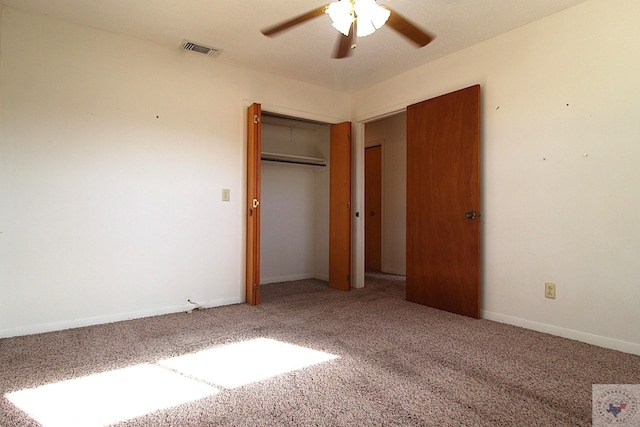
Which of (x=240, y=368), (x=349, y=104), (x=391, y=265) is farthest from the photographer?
(x=391, y=265)

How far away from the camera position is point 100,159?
3.01 meters

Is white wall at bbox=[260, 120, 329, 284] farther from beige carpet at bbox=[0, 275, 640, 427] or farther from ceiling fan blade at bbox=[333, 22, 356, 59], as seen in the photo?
ceiling fan blade at bbox=[333, 22, 356, 59]

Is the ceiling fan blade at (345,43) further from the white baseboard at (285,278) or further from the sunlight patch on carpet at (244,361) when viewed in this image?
the white baseboard at (285,278)

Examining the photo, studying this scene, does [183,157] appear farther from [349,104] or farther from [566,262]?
[566,262]

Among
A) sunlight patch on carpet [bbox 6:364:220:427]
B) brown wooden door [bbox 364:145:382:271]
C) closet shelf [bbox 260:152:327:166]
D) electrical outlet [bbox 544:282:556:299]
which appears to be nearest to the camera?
sunlight patch on carpet [bbox 6:364:220:427]

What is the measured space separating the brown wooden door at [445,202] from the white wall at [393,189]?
1.75 m

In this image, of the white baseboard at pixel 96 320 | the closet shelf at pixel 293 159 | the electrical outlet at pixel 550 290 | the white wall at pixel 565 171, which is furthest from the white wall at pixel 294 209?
the electrical outlet at pixel 550 290

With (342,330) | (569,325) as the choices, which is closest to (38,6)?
(342,330)

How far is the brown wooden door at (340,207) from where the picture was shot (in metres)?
4.27

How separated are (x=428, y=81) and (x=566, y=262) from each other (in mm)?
2126

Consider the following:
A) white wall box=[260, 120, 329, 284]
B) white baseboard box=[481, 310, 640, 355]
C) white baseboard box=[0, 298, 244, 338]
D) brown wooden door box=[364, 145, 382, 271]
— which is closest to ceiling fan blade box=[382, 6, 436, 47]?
white baseboard box=[481, 310, 640, 355]

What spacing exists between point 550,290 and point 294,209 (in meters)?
3.23

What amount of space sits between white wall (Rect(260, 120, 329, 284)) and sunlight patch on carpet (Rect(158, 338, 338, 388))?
237 centimetres

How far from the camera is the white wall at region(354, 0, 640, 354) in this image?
7.95ft
